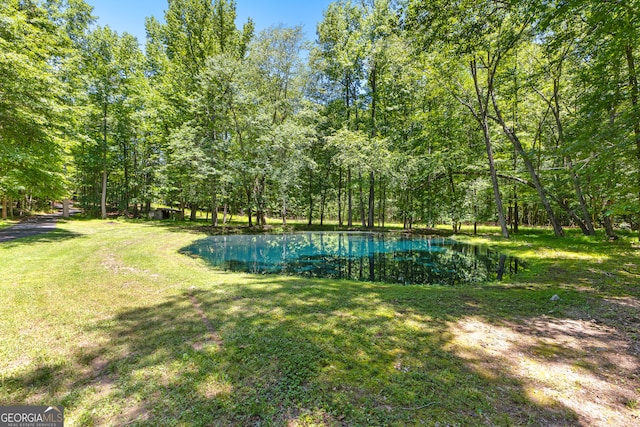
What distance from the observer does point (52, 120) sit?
1123 cm

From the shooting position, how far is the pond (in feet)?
30.9

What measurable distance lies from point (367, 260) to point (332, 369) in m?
9.89

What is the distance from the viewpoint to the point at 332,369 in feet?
9.52
